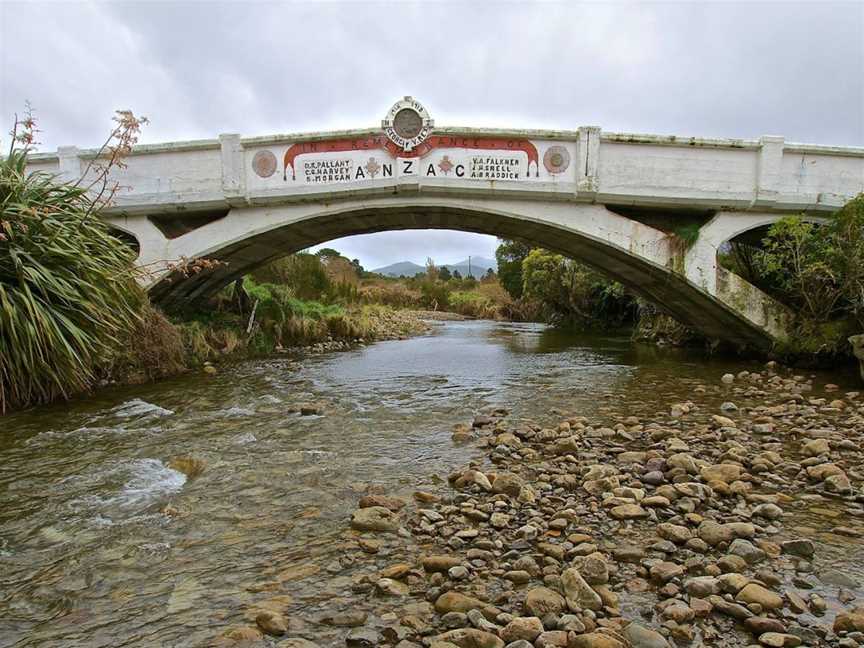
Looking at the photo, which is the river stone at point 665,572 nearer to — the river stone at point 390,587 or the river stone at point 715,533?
the river stone at point 715,533

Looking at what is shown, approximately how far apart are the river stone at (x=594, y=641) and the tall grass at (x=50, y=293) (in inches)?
250

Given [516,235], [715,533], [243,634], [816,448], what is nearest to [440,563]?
[243,634]

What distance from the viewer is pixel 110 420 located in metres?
5.95

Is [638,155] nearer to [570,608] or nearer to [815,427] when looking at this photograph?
[815,427]

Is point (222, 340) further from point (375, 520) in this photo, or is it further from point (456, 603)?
point (456, 603)

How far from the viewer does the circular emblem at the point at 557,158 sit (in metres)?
9.60

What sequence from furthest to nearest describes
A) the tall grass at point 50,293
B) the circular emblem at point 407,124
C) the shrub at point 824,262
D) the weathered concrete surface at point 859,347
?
the circular emblem at point 407,124, the shrub at point 824,262, the weathered concrete surface at point 859,347, the tall grass at point 50,293

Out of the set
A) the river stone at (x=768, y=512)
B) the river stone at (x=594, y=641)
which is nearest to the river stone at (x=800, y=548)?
the river stone at (x=768, y=512)

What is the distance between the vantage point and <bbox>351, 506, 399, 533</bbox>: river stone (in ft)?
9.66

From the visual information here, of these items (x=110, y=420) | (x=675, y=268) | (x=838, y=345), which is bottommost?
(x=110, y=420)

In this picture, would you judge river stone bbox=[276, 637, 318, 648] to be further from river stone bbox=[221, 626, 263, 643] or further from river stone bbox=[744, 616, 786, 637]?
river stone bbox=[744, 616, 786, 637]

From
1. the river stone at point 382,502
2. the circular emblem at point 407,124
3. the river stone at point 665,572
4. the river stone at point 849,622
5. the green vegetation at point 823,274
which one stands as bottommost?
the river stone at point 382,502

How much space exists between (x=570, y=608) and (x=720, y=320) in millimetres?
10170

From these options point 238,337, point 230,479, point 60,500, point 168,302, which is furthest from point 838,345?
point 168,302
